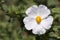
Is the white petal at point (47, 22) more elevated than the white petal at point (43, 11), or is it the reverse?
the white petal at point (43, 11)

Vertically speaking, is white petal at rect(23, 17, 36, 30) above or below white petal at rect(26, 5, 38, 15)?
below

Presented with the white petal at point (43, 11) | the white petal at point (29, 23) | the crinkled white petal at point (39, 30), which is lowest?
the crinkled white petal at point (39, 30)

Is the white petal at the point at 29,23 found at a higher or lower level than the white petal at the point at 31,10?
lower

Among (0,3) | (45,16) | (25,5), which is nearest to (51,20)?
(45,16)

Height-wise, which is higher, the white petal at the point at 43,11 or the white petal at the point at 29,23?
the white petal at the point at 43,11
